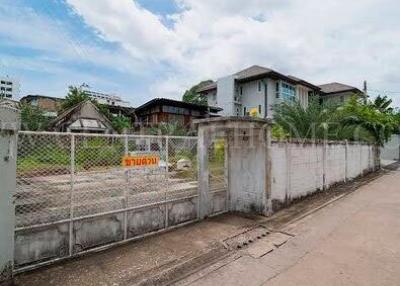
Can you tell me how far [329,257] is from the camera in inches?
221

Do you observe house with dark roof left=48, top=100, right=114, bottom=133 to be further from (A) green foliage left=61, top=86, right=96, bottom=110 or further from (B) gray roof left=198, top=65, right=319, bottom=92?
(B) gray roof left=198, top=65, right=319, bottom=92

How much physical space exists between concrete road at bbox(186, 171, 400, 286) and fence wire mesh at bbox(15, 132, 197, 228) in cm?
220

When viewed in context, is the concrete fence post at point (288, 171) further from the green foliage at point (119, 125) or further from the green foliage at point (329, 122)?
Result: the green foliage at point (119, 125)

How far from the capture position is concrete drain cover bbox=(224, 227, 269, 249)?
625 centimetres

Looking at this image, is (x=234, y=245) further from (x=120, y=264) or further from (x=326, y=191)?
(x=326, y=191)

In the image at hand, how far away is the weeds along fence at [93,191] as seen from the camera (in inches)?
198

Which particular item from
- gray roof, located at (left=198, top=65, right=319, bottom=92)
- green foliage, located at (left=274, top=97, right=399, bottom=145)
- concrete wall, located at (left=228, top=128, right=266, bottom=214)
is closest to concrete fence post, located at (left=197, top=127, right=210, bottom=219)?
concrete wall, located at (left=228, top=128, right=266, bottom=214)

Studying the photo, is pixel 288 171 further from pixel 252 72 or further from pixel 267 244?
pixel 252 72

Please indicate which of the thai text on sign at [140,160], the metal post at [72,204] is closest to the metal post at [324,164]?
the thai text on sign at [140,160]

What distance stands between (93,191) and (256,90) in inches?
1137

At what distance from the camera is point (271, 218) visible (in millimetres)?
8180

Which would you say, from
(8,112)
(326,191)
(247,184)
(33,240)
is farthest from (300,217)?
(8,112)

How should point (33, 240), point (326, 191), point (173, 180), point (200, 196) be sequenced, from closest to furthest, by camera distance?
point (33, 240), point (173, 180), point (200, 196), point (326, 191)

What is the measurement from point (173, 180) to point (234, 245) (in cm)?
A: 196
